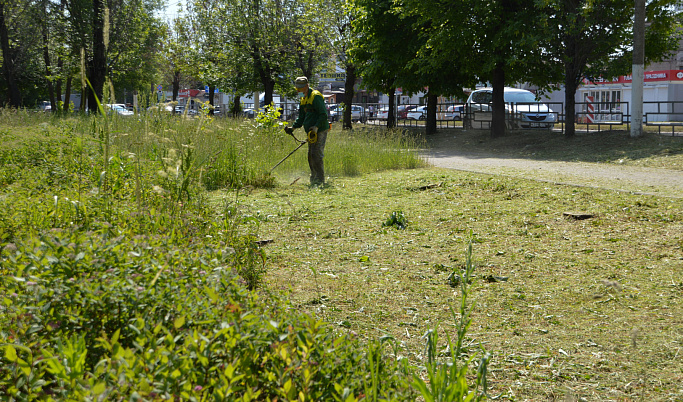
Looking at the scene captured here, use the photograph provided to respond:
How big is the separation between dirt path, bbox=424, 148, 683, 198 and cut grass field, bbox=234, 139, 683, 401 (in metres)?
0.96

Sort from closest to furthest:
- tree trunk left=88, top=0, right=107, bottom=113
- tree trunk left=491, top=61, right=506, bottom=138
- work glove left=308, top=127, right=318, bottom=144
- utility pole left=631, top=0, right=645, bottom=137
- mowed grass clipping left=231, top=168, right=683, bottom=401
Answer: mowed grass clipping left=231, top=168, right=683, bottom=401
work glove left=308, top=127, right=318, bottom=144
utility pole left=631, top=0, right=645, bottom=137
tree trunk left=491, top=61, right=506, bottom=138
tree trunk left=88, top=0, right=107, bottom=113

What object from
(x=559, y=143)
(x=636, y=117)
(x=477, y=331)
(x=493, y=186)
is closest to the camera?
(x=477, y=331)

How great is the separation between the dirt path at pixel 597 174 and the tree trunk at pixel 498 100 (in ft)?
26.9

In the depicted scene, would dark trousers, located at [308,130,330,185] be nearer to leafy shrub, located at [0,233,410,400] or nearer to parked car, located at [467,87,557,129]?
leafy shrub, located at [0,233,410,400]

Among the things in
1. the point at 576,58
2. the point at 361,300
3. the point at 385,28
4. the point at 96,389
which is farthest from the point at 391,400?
the point at 385,28

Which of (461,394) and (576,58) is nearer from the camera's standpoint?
(461,394)

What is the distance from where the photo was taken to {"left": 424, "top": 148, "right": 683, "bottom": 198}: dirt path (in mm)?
9922

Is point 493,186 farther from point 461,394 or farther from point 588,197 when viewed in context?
point 461,394

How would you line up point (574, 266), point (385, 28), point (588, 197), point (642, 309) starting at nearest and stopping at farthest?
1. point (642, 309)
2. point (574, 266)
3. point (588, 197)
4. point (385, 28)

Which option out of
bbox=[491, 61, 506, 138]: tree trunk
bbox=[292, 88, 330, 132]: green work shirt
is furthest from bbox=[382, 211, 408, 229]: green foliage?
bbox=[491, 61, 506, 138]: tree trunk

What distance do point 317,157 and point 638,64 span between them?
11.3 metres

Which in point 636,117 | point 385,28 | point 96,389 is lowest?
point 96,389

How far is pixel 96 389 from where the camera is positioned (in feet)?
5.48

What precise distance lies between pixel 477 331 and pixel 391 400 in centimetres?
217
